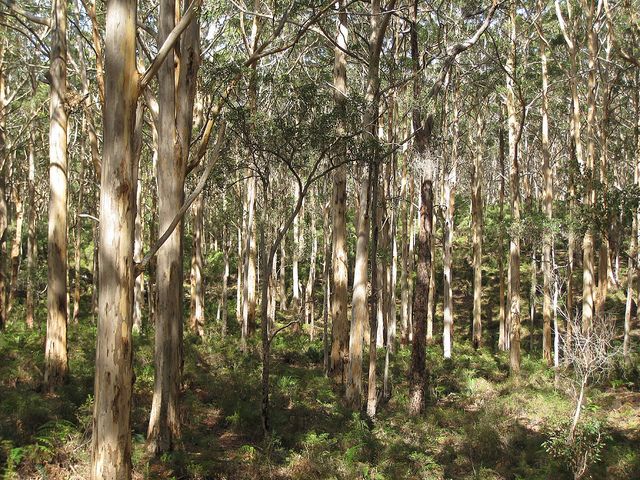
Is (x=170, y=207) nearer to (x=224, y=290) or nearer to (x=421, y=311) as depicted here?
Result: (x=421, y=311)

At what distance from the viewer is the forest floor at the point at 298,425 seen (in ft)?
23.3

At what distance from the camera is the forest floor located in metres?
7.09

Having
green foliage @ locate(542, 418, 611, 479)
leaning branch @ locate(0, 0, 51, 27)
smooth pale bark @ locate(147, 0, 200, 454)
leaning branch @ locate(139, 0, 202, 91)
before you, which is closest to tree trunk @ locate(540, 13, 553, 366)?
green foliage @ locate(542, 418, 611, 479)

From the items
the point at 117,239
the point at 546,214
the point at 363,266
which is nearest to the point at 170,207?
the point at 117,239

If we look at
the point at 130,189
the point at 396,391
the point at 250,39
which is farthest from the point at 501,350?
the point at 130,189

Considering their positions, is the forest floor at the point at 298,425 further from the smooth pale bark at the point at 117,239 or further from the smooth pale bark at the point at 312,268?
the smooth pale bark at the point at 312,268

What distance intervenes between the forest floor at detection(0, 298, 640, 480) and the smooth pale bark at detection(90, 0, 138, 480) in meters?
3.38

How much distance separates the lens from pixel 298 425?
9.84m

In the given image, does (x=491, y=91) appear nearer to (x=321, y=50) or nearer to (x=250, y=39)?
(x=321, y=50)

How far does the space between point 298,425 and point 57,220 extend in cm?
559

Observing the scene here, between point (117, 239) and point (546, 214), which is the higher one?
point (546, 214)

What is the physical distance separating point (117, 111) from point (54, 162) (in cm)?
688

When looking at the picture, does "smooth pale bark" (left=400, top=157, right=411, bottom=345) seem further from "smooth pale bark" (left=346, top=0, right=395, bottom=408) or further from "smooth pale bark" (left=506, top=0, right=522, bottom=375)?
"smooth pale bark" (left=346, top=0, right=395, bottom=408)

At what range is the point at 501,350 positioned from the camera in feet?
69.7
